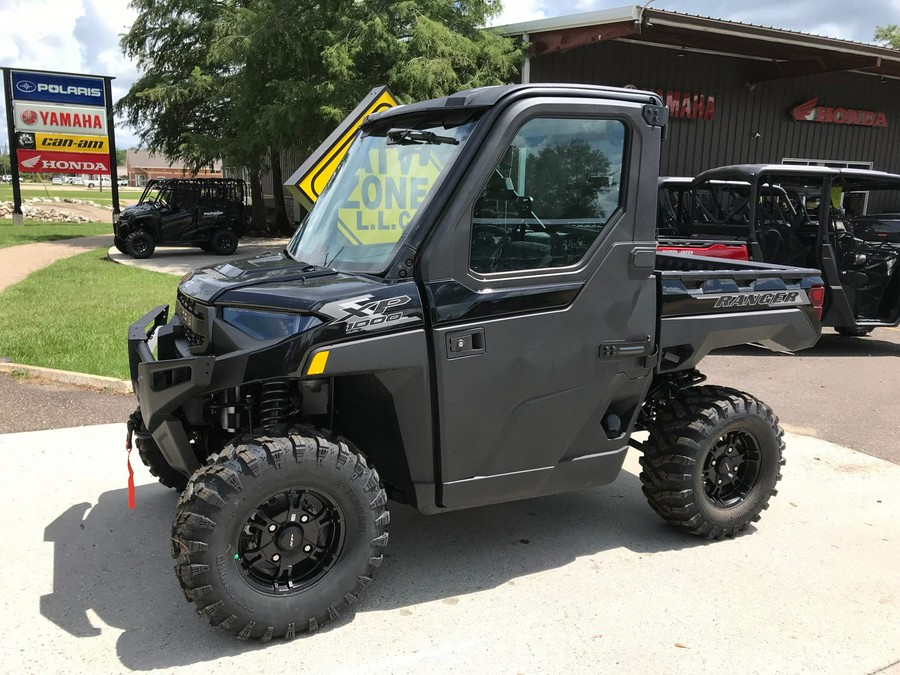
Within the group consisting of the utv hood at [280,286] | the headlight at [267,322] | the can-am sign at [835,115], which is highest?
the can-am sign at [835,115]

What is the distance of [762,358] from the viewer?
8695 millimetres

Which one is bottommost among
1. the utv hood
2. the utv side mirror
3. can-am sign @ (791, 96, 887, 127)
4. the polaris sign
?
the utv hood

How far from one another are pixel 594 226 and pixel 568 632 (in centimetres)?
172

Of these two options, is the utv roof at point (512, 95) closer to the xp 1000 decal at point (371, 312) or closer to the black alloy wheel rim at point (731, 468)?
the xp 1000 decal at point (371, 312)

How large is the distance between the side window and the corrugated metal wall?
12964 mm

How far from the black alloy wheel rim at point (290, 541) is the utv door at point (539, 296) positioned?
0.50 meters

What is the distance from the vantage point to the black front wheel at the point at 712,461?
3.75m

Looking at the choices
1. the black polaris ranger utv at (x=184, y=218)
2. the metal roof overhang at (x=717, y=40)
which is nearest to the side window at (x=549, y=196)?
the metal roof overhang at (x=717, y=40)

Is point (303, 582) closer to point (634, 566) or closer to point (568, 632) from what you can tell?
point (568, 632)

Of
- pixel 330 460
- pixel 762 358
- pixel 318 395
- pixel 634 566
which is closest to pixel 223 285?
pixel 318 395

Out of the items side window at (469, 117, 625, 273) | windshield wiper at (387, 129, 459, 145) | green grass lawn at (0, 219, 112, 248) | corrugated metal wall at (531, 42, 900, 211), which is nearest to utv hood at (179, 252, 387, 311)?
side window at (469, 117, 625, 273)

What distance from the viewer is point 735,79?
18266mm

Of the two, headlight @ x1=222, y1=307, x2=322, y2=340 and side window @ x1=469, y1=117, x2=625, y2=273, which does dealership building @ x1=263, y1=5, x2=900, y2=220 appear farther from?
headlight @ x1=222, y1=307, x2=322, y2=340

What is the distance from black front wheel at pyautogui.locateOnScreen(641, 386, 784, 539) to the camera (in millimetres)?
3746
